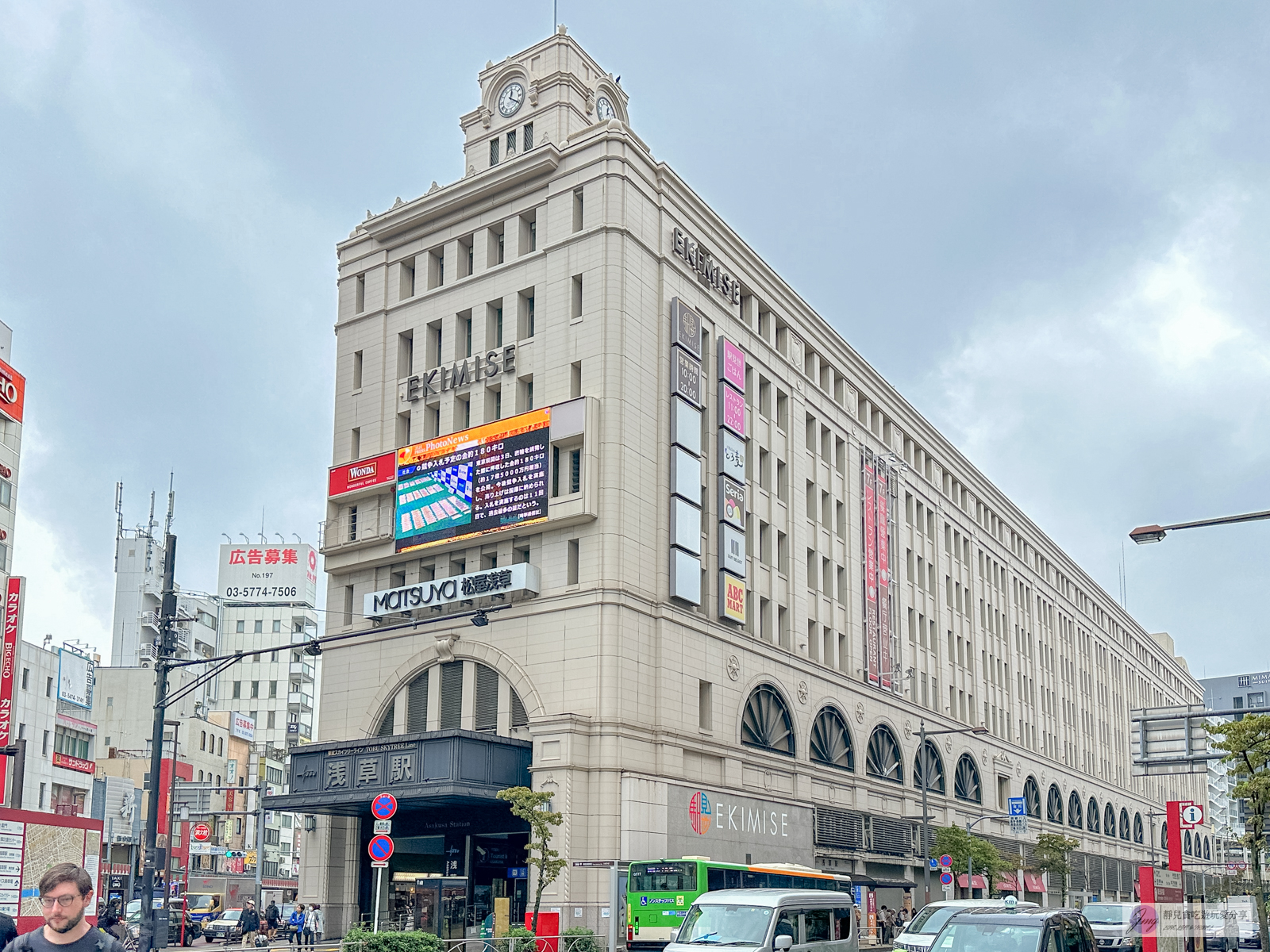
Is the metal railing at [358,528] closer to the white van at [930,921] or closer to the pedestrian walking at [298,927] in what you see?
the pedestrian walking at [298,927]

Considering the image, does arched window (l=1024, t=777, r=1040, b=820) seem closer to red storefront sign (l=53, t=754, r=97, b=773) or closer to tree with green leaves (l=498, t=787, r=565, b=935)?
tree with green leaves (l=498, t=787, r=565, b=935)

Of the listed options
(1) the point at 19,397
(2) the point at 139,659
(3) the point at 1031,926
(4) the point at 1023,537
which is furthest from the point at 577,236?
(2) the point at 139,659

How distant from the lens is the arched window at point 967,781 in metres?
79.3

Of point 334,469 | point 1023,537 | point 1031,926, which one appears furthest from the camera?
point 1023,537

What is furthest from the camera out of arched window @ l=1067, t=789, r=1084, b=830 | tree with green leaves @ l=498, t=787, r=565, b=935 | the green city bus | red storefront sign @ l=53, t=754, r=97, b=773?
arched window @ l=1067, t=789, r=1084, b=830

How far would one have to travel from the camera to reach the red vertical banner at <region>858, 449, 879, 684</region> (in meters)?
69.6

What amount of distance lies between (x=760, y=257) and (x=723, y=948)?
4328 centimetres

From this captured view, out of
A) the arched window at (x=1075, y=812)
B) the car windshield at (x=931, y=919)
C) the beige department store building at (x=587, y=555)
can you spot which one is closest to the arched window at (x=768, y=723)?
the beige department store building at (x=587, y=555)

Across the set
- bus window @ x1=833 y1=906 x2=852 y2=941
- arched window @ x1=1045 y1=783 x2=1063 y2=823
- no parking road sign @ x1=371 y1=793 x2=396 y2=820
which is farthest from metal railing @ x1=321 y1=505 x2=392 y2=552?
arched window @ x1=1045 y1=783 x2=1063 y2=823

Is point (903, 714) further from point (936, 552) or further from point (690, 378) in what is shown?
point (690, 378)

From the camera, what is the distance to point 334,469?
58219 millimetres

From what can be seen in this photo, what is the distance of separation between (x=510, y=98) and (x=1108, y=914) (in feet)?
140

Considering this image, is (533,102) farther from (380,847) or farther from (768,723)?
(380,847)

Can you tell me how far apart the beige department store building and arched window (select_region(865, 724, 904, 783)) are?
18cm
